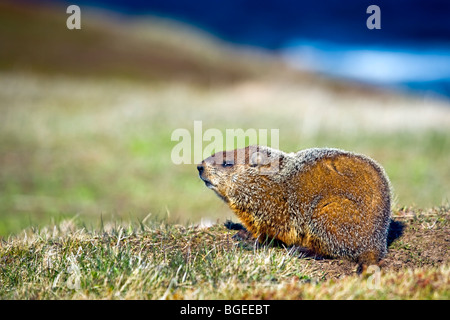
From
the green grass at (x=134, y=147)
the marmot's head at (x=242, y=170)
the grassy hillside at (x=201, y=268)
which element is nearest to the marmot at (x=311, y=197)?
the marmot's head at (x=242, y=170)

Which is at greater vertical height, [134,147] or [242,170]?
[242,170]

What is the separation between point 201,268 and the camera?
502 centimetres

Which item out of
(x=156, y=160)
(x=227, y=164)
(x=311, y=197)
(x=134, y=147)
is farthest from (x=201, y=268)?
(x=134, y=147)

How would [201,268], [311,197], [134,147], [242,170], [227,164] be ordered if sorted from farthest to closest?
[134,147], [227,164], [242,170], [311,197], [201,268]

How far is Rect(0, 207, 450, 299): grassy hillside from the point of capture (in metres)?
4.59

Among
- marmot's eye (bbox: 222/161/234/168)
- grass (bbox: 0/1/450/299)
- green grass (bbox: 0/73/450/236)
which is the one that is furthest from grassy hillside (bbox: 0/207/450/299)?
green grass (bbox: 0/73/450/236)

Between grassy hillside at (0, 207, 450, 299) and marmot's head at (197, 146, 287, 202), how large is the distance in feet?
1.96

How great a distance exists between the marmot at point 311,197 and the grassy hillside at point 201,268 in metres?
0.22

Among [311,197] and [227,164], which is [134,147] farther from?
[311,197]

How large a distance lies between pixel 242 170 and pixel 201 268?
171cm

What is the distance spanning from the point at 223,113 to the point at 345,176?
17.4m

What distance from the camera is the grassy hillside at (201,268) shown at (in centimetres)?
459

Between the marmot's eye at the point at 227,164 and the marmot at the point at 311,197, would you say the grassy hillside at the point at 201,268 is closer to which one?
the marmot at the point at 311,197
